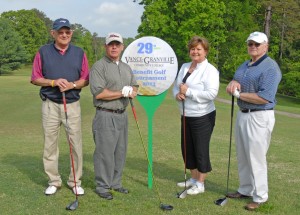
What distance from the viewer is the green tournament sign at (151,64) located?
18.7 feet

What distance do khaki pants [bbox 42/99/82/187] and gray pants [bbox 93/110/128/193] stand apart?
0.31 metres

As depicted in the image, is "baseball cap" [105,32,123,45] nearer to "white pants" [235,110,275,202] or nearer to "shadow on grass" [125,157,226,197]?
"white pants" [235,110,275,202]

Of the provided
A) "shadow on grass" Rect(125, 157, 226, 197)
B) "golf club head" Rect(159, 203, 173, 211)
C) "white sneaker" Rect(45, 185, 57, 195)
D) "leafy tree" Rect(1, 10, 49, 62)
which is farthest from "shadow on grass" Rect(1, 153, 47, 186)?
"leafy tree" Rect(1, 10, 49, 62)

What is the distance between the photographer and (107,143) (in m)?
5.27

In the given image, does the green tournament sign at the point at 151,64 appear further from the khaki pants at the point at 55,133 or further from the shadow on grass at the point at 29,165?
the shadow on grass at the point at 29,165

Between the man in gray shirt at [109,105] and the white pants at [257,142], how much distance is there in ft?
5.01

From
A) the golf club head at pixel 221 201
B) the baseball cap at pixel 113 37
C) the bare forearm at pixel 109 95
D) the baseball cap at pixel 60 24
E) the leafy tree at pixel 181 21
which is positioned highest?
the leafy tree at pixel 181 21

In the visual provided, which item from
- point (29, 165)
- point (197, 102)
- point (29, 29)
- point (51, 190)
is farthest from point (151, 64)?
point (29, 29)

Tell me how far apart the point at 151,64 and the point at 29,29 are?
7285cm

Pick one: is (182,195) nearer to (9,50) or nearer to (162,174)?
(162,174)

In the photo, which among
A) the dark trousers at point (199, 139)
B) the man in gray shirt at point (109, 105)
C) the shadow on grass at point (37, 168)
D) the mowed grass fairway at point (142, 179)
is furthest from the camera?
the shadow on grass at point (37, 168)

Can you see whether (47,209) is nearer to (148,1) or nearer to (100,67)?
(100,67)

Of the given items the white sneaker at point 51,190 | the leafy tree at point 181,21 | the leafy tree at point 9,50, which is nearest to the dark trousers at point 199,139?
the white sneaker at point 51,190

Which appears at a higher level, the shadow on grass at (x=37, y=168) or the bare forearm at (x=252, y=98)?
the bare forearm at (x=252, y=98)
